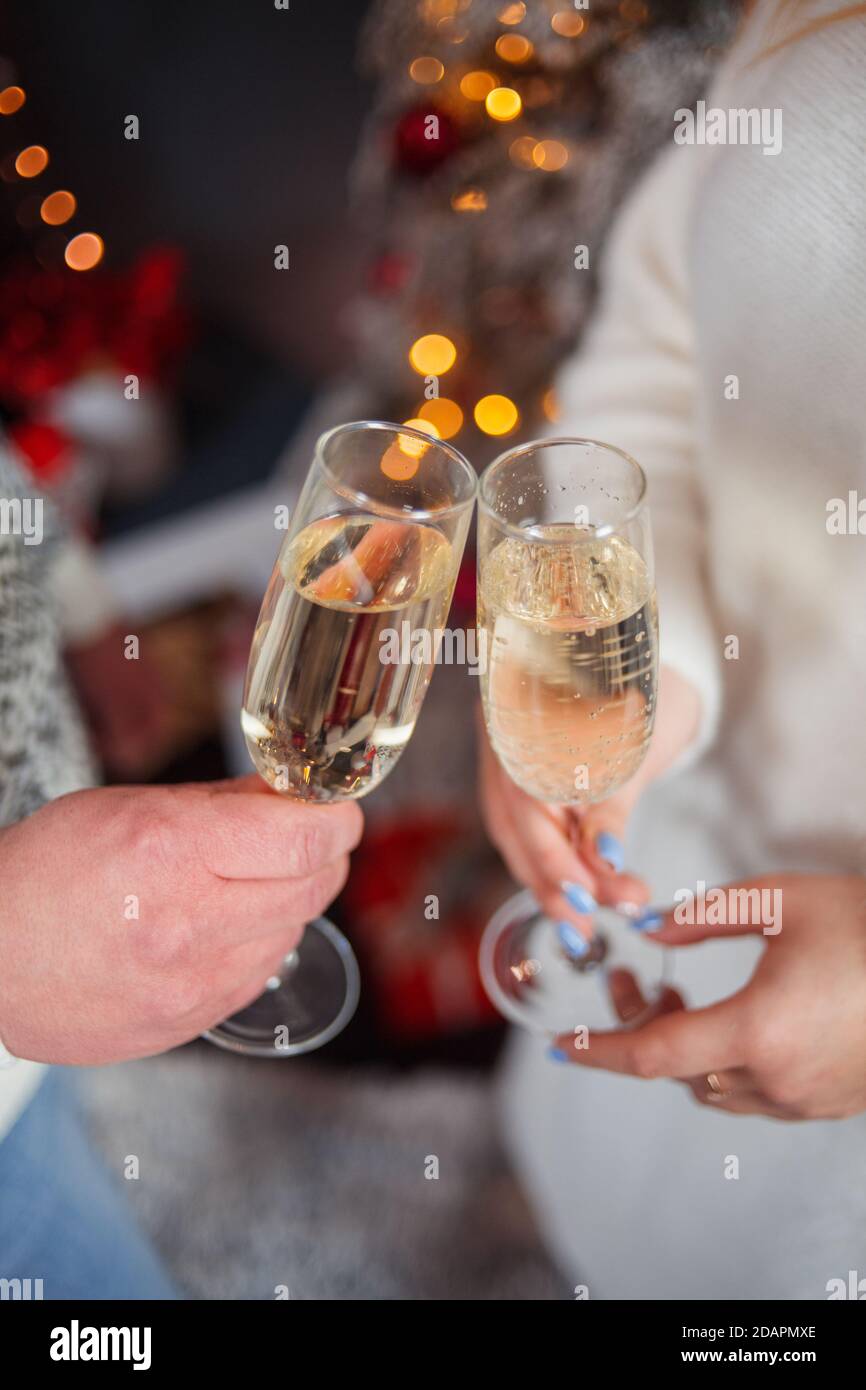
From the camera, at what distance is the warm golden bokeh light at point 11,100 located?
203cm

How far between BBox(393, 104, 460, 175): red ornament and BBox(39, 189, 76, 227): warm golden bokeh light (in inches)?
37.7

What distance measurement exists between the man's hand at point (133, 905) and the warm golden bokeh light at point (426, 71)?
119 centimetres

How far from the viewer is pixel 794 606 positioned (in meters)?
0.86

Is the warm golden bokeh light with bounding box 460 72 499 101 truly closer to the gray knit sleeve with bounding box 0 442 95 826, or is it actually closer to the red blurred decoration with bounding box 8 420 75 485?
the gray knit sleeve with bounding box 0 442 95 826

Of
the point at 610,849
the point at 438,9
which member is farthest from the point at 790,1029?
the point at 438,9

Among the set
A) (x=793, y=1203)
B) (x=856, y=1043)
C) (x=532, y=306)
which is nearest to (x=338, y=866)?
(x=856, y=1043)

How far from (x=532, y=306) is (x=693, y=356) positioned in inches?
27.3

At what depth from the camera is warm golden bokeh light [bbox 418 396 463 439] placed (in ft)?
5.65

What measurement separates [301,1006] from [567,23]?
1.21 m

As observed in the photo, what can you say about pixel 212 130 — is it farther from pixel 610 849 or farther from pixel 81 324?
pixel 610 849

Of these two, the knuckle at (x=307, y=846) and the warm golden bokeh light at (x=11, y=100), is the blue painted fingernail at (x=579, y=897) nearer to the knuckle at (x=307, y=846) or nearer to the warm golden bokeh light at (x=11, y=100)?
the knuckle at (x=307, y=846)

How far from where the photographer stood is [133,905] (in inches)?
26.1

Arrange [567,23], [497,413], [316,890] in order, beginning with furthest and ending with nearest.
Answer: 1. [497,413]
2. [567,23]
3. [316,890]

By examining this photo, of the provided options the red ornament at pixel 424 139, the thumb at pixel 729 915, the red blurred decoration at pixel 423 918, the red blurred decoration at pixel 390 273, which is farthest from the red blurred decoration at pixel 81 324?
the thumb at pixel 729 915
